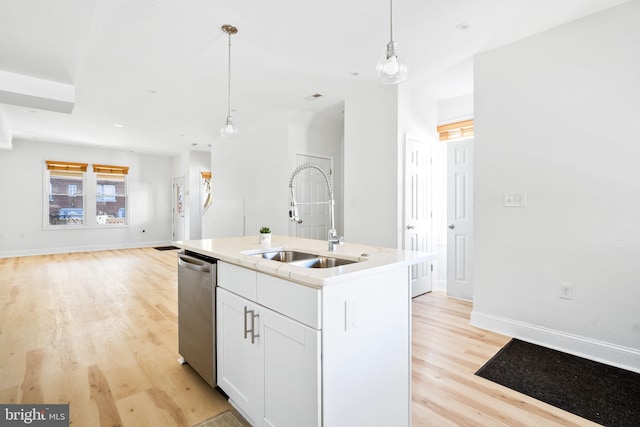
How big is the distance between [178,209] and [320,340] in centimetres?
905

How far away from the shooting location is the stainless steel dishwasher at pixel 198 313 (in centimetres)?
194

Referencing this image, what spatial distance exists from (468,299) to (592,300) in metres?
1.59

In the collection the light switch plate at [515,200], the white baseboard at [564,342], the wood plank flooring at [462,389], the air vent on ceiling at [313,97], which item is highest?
the air vent on ceiling at [313,97]

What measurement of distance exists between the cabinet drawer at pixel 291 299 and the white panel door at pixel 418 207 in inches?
106

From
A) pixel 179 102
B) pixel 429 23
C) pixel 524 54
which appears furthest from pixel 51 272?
pixel 524 54

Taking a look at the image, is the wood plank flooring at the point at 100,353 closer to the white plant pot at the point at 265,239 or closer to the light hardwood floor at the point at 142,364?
the light hardwood floor at the point at 142,364

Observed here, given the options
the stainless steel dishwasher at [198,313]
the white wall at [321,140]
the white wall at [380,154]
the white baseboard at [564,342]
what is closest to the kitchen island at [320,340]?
the stainless steel dishwasher at [198,313]

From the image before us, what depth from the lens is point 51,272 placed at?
558 centimetres

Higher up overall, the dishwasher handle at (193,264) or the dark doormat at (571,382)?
the dishwasher handle at (193,264)

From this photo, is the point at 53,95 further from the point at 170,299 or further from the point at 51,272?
the point at 51,272

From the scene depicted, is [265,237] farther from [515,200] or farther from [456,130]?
[456,130]

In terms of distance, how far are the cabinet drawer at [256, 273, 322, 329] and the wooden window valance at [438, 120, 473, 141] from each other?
142 inches

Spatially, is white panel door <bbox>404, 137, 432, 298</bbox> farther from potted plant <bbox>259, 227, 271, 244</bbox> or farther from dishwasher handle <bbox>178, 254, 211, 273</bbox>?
dishwasher handle <bbox>178, 254, 211, 273</bbox>

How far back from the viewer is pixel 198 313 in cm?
207
